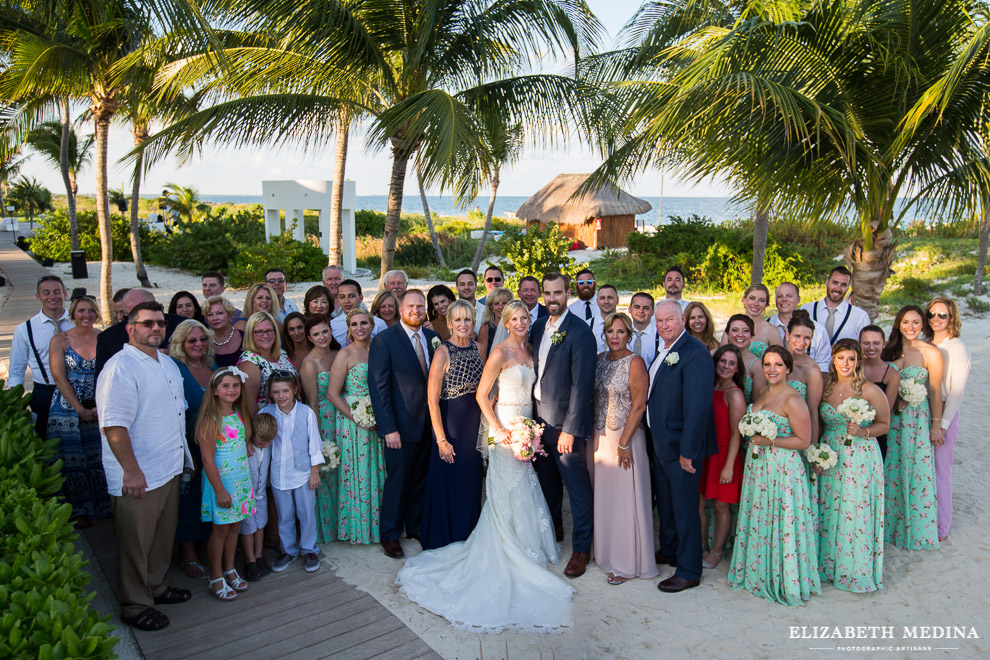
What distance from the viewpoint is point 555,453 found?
5.43 metres

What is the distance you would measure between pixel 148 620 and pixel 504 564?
2.34m

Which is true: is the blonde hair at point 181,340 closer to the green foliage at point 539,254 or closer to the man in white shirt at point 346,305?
the man in white shirt at point 346,305

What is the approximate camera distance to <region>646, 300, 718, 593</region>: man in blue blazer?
4.79 meters

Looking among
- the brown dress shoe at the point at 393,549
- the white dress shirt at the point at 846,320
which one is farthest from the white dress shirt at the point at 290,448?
the white dress shirt at the point at 846,320

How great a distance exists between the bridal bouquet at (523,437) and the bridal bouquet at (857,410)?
219 centimetres

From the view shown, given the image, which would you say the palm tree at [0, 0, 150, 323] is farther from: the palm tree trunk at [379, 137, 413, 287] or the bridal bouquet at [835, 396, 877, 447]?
the bridal bouquet at [835, 396, 877, 447]

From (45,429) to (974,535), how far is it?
786 cm

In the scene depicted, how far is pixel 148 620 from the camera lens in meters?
4.30

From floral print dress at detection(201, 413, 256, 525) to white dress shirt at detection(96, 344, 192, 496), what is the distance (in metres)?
0.26

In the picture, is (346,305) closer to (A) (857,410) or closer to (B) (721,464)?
(B) (721,464)

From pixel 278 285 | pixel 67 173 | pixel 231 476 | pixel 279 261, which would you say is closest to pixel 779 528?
pixel 231 476

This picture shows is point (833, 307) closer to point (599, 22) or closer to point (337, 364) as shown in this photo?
point (337, 364)

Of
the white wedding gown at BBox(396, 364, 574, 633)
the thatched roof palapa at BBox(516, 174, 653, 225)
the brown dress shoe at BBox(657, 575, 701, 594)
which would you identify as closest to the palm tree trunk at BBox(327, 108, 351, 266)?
the white wedding gown at BBox(396, 364, 574, 633)

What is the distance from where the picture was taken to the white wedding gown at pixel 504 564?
4.58 meters
